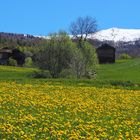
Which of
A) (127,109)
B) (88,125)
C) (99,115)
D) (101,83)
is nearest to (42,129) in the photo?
(88,125)

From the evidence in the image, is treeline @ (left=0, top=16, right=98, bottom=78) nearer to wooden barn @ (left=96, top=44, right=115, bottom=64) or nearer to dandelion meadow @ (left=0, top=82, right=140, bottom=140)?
dandelion meadow @ (left=0, top=82, right=140, bottom=140)

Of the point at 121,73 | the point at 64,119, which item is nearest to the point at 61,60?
the point at 121,73

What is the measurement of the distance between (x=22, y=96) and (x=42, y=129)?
894 cm

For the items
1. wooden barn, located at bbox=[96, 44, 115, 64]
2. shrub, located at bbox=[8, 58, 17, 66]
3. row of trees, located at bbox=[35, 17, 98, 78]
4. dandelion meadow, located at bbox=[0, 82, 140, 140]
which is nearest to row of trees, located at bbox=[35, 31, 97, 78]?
row of trees, located at bbox=[35, 17, 98, 78]

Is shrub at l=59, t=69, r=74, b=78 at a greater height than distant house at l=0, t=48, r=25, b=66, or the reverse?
distant house at l=0, t=48, r=25, b=66

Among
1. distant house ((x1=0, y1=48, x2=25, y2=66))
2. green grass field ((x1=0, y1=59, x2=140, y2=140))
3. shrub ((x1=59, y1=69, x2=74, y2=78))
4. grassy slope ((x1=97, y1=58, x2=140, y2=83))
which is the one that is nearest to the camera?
green grass field ((x1=0, y1=59, x2=140, y2=140))

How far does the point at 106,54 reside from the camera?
126125mm

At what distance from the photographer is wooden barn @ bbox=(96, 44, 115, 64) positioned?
403 ft

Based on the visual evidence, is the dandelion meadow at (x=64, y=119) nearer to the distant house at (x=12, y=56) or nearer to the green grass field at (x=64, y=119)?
the green grass field at (x=64, y=119)

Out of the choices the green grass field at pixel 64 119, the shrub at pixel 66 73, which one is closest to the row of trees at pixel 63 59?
the shrub at pixel 66 73

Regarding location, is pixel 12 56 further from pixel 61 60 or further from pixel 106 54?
pixel 61 60

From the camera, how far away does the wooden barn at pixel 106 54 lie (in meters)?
123

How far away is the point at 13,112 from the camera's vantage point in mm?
16625

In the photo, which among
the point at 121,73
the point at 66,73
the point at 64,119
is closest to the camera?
the point at 64,119
